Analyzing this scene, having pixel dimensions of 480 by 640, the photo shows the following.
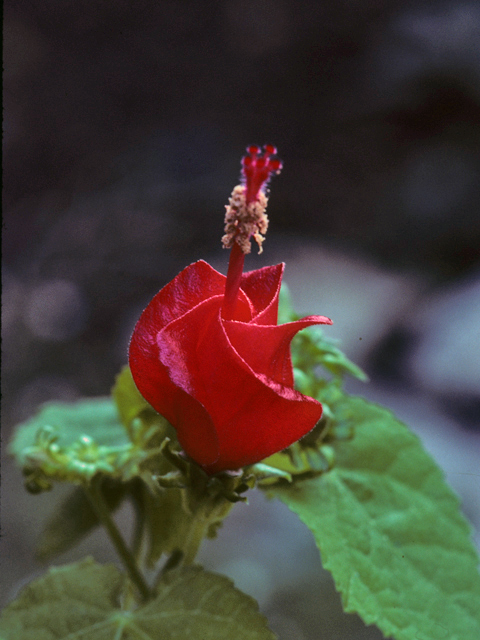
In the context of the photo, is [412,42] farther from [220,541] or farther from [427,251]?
[220,541]

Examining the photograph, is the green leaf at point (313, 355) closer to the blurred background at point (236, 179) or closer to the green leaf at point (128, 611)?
the green leaf at point (128, 611)

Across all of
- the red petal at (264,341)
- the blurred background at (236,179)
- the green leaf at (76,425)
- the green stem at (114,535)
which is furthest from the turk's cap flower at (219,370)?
the blurred background at (236,179)

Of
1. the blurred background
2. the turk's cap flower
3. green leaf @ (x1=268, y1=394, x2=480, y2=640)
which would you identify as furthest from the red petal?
the blurred background

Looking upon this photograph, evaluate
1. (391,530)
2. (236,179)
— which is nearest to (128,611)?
(391,530)

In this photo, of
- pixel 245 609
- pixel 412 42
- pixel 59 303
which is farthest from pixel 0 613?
pixel 412 42

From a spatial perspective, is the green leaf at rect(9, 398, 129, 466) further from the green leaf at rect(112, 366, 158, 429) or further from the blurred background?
the blurred background
